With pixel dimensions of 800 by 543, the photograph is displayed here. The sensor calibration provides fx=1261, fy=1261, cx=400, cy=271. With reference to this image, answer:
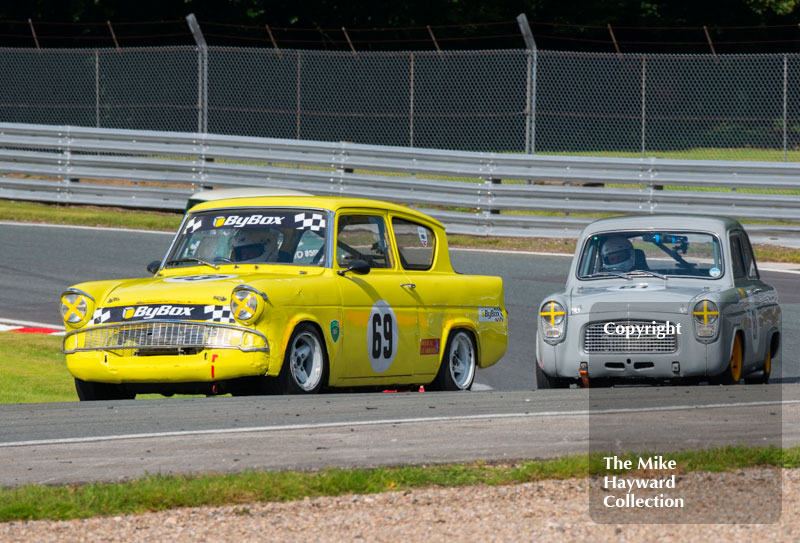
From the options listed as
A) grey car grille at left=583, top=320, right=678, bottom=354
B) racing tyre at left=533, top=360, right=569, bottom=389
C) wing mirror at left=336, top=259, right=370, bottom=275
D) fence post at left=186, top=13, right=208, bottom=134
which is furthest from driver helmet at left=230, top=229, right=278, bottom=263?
fence post at left=186, top=13, right=208, bottom=134

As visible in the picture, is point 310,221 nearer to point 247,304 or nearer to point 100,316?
point 247,304

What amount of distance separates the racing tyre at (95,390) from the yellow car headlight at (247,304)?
1.11 m

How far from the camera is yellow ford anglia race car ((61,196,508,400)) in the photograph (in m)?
7.91

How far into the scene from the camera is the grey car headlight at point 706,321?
8.88 metres

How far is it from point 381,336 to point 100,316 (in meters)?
1.97

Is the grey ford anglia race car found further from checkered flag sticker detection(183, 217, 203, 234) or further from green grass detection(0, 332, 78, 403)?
green grass detection(0, 332, 78, 403)

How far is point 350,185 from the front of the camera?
1967cm

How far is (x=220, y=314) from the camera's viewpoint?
7.91 metres

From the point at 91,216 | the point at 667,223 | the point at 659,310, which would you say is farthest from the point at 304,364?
the point at 91,216

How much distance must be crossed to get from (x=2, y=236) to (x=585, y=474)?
13568 mm

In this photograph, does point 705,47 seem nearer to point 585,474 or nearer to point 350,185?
point 350,185

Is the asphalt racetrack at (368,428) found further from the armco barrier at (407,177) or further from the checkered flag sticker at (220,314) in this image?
the armco barrier at (407,177)

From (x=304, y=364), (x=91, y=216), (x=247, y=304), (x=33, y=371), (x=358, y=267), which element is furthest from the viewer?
(x=91, y=216)

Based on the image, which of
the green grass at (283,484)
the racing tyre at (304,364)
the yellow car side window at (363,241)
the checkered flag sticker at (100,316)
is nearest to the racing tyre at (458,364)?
the yellow car side window at (363,241)
